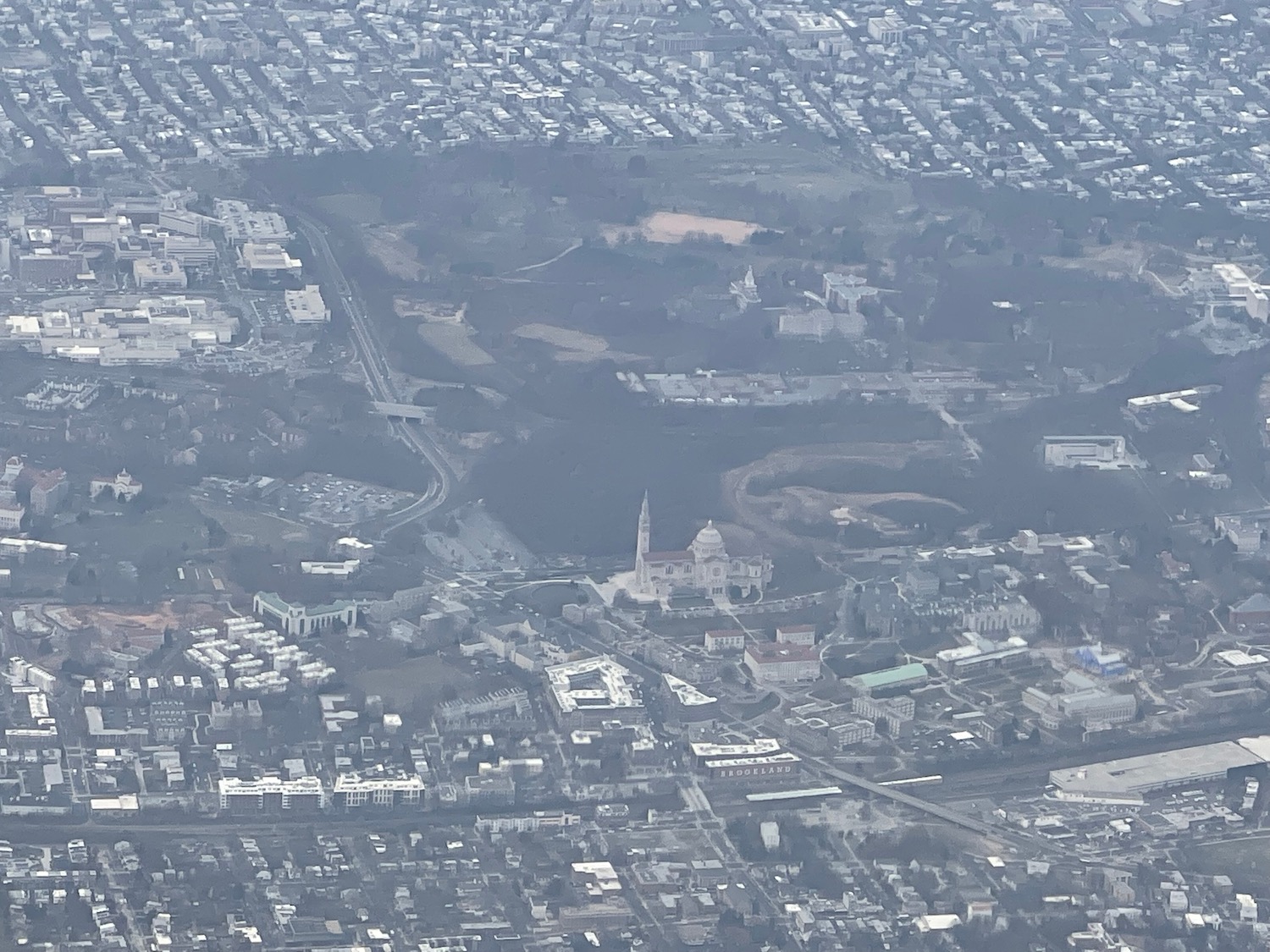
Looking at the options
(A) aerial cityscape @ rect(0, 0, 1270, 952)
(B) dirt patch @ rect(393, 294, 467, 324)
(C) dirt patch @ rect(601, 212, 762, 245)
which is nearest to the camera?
(A) aerial cityscape @ rect(0, 0, 1270, 952)

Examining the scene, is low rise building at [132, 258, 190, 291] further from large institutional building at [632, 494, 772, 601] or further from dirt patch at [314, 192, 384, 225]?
large institutional building at [632, 494, 772, 601]

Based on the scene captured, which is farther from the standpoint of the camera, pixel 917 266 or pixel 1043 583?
pixel 917 266

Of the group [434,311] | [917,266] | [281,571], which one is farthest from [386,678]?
[917,266]

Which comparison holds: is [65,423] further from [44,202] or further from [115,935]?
[115,935]

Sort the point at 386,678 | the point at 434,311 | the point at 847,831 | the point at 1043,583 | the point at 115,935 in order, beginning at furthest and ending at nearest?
the point at 434,311, the point at 1043,583, the point at 386,678, the point at 847,831, the point at 115,935

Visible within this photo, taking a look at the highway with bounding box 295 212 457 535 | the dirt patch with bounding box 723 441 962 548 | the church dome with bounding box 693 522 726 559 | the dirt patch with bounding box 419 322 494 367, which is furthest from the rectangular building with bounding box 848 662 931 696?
the dirt patch with bounding box 419 322 494 367
